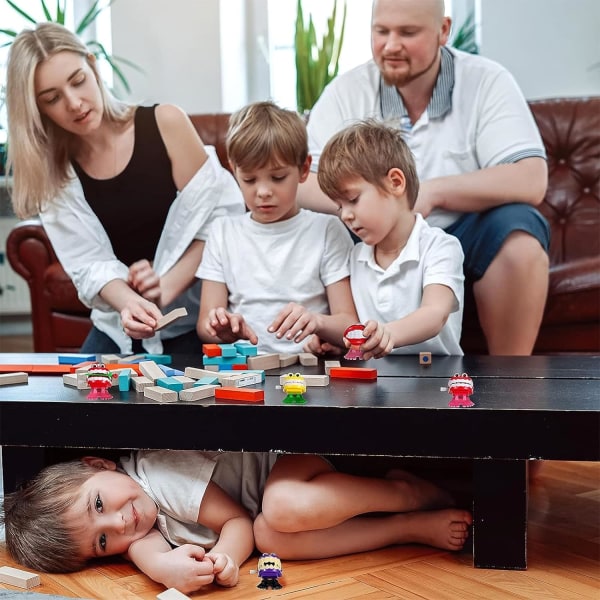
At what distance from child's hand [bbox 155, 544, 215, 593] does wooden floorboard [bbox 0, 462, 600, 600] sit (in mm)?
22

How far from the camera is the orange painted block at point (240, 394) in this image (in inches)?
47.3

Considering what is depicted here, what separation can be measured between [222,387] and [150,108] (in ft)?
3.25

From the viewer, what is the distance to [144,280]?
1.79 m

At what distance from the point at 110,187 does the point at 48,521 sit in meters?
0.95

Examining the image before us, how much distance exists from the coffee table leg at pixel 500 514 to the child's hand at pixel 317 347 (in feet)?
1.60

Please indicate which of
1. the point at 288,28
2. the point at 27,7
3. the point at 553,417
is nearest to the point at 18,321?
the point at 27,7

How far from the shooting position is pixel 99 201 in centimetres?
196

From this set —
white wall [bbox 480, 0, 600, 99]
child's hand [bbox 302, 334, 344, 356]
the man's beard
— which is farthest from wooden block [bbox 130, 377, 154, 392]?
white wall [bbox 480, 0, 600, 99]

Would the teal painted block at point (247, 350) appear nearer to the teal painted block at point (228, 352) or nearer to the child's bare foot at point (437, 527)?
the teal painted block at point (228, 352)

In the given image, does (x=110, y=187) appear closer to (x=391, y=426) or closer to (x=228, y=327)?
(x=228, y=327)

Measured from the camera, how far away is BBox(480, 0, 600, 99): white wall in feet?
10.5

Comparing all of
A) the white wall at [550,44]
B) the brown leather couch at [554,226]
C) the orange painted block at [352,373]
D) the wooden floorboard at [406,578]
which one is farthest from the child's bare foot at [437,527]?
the white wall at [550,44]

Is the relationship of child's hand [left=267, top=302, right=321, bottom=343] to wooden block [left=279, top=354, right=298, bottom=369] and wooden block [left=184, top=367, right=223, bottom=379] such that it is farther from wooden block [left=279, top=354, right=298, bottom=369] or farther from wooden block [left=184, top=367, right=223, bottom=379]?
wooden block [left=184, top=367, right=223, bottom=379]

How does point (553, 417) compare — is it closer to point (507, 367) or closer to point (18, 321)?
point (507, 367)
